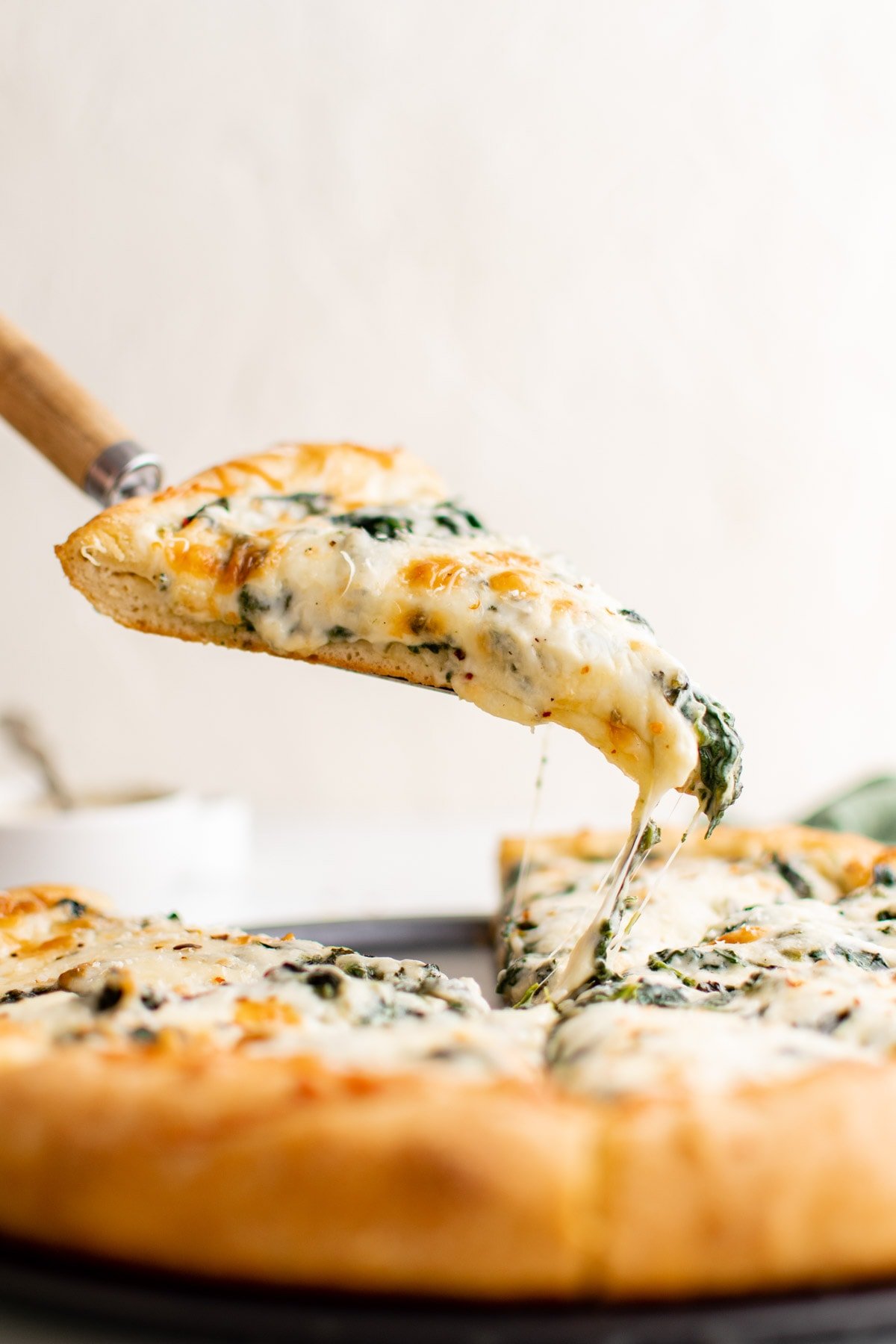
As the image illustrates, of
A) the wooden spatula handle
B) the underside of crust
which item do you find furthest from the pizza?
the wooden spatula handle

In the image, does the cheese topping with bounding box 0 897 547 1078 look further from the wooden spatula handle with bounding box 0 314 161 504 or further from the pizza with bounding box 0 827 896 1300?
the wooden spatula handle with bounding box 0 314 161 504

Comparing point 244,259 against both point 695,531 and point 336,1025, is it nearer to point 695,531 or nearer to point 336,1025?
point 695,531

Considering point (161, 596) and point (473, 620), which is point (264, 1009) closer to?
point (473, 620)

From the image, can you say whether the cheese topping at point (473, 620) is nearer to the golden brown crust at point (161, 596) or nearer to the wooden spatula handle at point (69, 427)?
the golden brown crust at point (161, 596)

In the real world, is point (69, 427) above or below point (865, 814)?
above

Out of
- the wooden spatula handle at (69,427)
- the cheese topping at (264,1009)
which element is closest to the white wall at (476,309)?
the wooden spatula handle at (69,427)

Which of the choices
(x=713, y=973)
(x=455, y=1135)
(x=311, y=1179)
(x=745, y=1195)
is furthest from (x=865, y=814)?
(x=311, y=1179)
